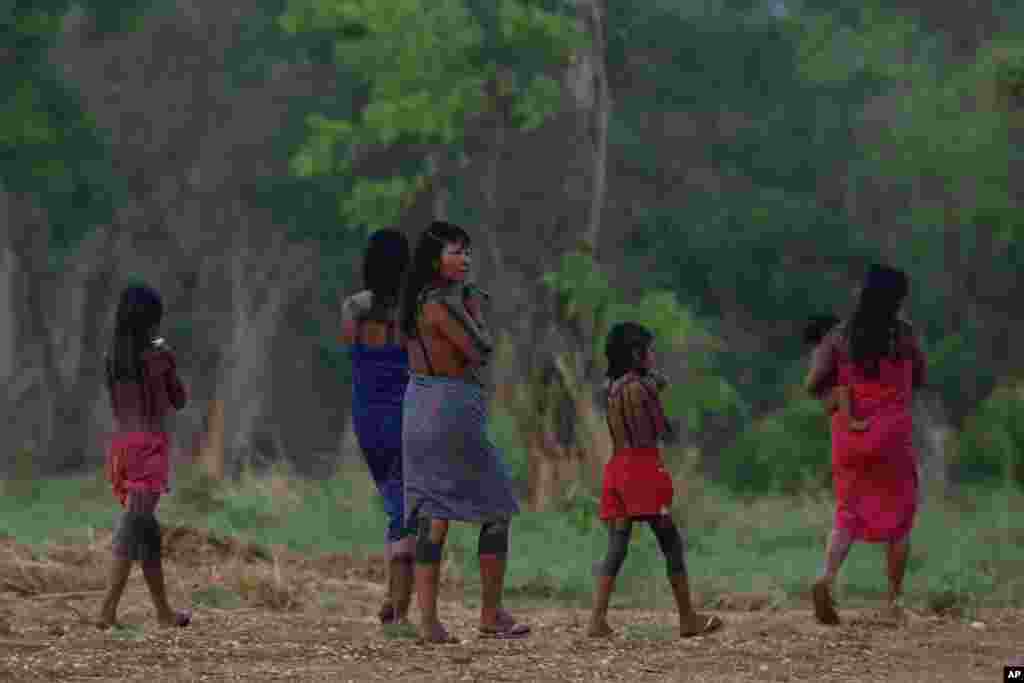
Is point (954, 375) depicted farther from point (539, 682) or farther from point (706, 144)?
point (539, 682)

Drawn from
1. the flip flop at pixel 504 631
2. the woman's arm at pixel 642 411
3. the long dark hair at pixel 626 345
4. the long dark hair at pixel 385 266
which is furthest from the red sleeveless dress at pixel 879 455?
the long dark hair at pixel 385 266

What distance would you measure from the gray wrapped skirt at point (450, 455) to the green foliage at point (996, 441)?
1273 centimetres

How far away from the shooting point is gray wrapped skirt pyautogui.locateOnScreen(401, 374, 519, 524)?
10.2 m

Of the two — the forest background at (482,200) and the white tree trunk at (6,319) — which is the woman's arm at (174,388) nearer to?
the forest background at (482,200)

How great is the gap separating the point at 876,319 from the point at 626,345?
1.49 m

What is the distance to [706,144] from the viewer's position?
129 ft

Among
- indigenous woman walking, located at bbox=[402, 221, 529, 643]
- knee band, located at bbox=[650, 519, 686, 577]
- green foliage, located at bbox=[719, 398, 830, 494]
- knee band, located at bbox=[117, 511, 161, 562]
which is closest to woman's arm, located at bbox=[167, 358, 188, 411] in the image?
knee band, located at bbox=[117, 511, 161, 562]

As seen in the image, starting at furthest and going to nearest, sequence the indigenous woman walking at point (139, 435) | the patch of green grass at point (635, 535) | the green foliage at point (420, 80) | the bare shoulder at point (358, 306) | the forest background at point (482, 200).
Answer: the forest background at point (482, 200) → the green foliage at point (420, 80) → the patch of green grass at point (635, 535) → the indigenous woman walking at point (139, 435) → the bare shoulder at point (358, 306)

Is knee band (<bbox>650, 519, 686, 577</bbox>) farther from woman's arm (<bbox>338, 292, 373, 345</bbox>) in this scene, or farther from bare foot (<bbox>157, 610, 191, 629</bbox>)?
bare foot (<bbox>157, 610, 191, 629</bbox>)

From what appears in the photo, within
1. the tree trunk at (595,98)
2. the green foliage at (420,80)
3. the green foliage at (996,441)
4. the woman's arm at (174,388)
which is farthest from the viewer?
the green foliage at (996,441)

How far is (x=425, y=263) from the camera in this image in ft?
33.6

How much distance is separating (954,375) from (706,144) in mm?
5511

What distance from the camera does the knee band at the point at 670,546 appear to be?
1081cm

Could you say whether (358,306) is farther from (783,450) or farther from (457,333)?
(783,450)
